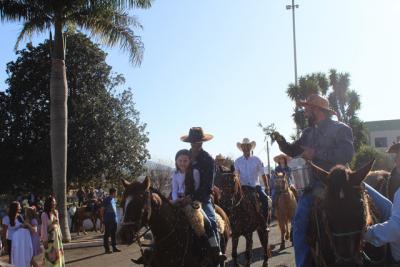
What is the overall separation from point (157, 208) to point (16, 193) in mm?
26322

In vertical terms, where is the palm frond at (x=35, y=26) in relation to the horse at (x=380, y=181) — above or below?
above

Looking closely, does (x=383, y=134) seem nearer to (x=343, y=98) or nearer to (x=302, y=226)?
(x=343, y=98)

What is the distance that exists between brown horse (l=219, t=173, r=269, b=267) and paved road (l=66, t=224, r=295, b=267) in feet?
4.58

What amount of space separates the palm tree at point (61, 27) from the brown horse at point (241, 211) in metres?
9.47

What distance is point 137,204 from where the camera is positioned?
6.20m

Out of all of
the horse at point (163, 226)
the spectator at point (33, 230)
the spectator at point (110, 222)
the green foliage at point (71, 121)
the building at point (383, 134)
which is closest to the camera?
the horse at point (163, 226)

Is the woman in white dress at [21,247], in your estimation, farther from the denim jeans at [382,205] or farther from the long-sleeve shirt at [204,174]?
the denim jeans at [382,205]

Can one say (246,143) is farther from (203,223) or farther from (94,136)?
(94,136)

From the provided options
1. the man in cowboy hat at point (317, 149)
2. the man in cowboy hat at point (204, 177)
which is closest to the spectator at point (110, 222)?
the man in cowboy hat at point (204, 177)

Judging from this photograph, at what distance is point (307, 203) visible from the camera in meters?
5.76

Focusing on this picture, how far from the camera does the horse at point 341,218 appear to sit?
4.51 metres

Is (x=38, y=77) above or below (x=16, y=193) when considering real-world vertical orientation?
above

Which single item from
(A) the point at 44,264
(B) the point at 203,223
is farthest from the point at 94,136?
(B) the point at 203,223

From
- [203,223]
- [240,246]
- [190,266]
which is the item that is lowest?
[240,246]
